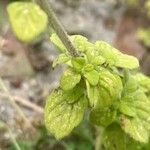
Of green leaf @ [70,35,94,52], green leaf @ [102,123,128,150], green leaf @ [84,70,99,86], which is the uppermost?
green leaf @ [70,35,94,52]

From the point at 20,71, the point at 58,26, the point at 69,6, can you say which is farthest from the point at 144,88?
the point at 69,6

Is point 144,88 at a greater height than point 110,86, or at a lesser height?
lesser

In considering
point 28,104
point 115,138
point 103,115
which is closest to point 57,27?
point 103,115

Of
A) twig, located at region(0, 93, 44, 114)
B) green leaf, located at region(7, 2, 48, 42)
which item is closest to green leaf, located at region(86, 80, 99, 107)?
green leaf, located at region(7, 2, 48, 42)

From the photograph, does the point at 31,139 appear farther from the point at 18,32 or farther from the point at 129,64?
the point at 129,64

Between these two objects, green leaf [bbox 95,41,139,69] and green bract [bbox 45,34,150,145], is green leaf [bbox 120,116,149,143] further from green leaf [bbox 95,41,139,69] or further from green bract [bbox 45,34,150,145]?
green leaf [bbox 95,41,139,69]

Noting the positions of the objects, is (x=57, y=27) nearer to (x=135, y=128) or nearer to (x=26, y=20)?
(x=135, y=128)

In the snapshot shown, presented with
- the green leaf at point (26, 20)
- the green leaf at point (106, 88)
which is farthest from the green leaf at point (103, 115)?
the green leaf at point (26, 20)
